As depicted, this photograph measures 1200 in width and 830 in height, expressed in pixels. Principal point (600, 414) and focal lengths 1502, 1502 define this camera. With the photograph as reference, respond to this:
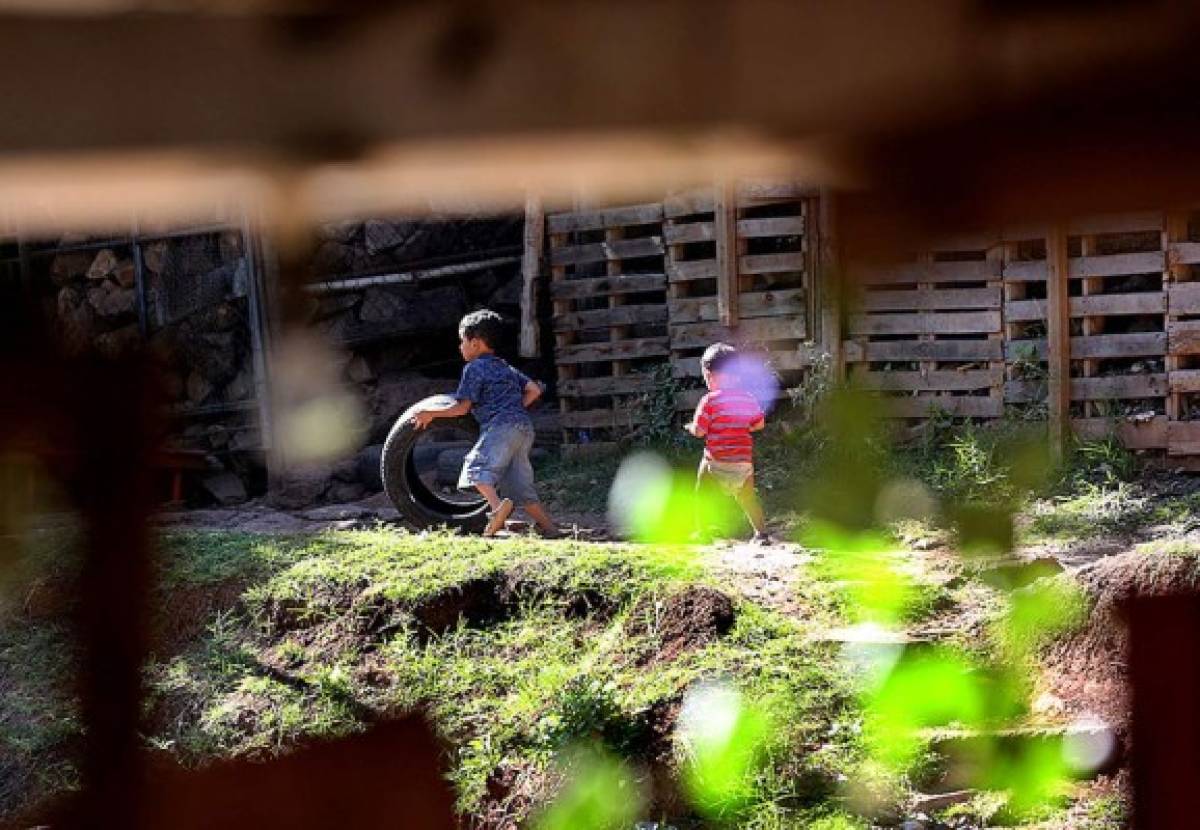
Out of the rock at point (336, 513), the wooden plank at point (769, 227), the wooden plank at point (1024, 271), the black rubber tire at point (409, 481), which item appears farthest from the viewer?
the wooden plank at point (769, 227)

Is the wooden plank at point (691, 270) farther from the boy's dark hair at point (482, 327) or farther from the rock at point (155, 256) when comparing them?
the rock at point (155, 256)

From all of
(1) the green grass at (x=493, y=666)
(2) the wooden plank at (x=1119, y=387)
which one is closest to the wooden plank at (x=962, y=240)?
(1) the green grass at (x=493, y=666)

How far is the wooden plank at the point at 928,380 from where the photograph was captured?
7.12 metres

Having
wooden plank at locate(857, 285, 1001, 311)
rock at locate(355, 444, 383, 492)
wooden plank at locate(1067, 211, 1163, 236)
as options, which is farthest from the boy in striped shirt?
wooden plank at locate(1067, 211, 1163, 236)

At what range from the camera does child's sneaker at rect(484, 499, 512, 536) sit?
230 inches

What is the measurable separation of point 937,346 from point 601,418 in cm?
193

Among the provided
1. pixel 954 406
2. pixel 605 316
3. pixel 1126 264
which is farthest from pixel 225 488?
pixel 1126 264

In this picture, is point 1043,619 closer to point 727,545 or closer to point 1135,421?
point 727,545

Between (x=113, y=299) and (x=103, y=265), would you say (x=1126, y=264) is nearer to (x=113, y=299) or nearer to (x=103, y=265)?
(x=113, y=299)

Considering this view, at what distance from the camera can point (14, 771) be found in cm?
399

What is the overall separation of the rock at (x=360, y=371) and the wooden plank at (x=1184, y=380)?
4287 millimetres

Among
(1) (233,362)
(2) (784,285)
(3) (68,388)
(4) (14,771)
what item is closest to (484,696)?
(4) (14,771)

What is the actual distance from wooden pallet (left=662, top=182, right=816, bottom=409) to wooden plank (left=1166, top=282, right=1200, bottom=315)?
1.72 m

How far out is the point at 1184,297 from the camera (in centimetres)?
661
